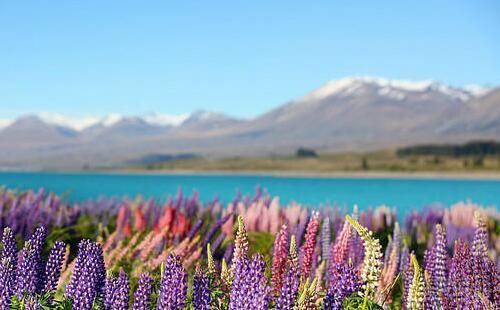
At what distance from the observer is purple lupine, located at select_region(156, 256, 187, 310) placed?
4.63 m

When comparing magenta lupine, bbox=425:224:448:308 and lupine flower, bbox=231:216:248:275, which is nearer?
lupine flower, bbox=231:216:248:275

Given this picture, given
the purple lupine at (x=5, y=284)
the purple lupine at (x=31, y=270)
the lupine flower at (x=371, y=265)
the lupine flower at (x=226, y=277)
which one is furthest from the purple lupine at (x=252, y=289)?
the purple lupine at (x=31, y=270)

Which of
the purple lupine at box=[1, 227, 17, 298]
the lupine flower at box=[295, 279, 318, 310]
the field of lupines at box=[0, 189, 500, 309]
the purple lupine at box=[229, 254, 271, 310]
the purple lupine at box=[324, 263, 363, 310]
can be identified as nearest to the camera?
the purple lupine at box=[229, 254, 271, 310]

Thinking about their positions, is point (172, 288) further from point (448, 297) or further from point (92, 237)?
point (92, 237)

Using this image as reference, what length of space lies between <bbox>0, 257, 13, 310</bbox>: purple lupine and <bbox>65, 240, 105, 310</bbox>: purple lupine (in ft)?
1.34

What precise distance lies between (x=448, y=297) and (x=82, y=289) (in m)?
2.82

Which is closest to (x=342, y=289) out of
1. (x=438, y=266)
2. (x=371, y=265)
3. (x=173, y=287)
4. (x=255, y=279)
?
(x=371, y=265)

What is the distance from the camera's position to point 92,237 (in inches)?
448

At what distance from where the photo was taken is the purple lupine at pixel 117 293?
15.6ft

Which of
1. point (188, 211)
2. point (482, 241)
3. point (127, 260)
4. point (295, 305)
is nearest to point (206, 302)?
point (295, 305)

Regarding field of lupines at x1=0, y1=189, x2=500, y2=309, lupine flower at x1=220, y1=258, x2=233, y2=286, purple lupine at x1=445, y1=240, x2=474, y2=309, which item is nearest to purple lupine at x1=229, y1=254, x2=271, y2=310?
field of lupines at x1=0, y1=189, x2=500, y2=309

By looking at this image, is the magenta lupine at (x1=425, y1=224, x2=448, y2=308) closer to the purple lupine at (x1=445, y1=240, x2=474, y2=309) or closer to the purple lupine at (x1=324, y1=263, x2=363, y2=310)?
the purple lupine at (x1=445, y1=240, x2=474, y2=309)

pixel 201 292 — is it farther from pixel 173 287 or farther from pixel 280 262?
pixel 280 262

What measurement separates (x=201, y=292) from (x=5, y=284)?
134 centimetres
